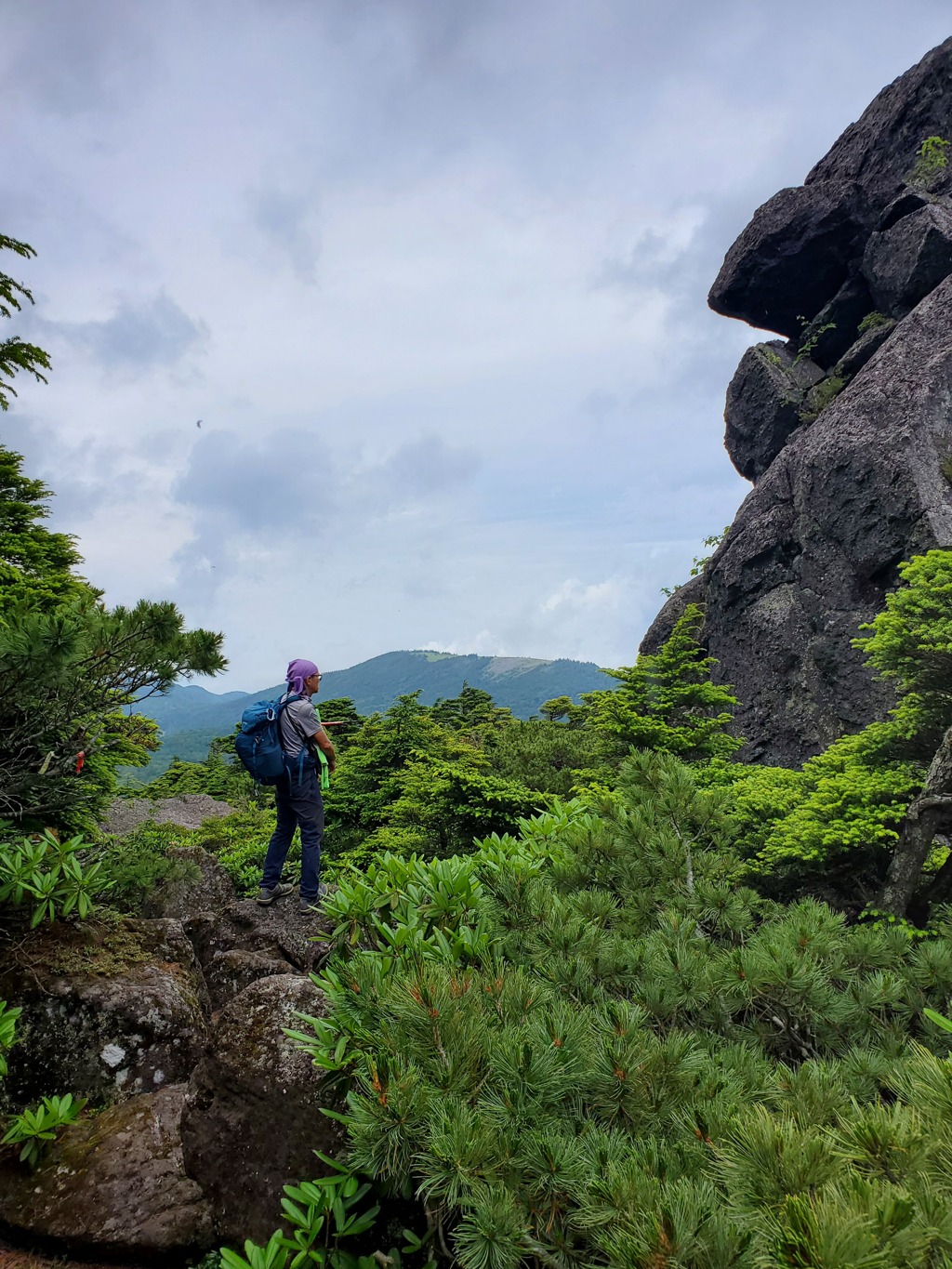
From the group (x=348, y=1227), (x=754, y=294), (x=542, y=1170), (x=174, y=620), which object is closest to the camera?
(x=542, y=1170)

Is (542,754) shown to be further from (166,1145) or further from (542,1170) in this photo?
(542,1170)

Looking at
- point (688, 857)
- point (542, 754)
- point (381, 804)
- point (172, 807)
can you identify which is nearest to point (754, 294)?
point (542, 754)

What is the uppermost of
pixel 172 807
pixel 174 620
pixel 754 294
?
pixel 754 294

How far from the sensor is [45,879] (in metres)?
3.77

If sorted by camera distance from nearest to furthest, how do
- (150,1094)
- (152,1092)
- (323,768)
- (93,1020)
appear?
(150,1094) → (152,1092) → (93,1020) → (323,768)

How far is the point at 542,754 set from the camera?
1364 cm

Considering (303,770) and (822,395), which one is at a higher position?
(822,395)

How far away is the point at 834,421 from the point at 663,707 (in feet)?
41.2

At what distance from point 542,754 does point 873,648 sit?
25.4 ft

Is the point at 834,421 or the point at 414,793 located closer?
the point at 414,793

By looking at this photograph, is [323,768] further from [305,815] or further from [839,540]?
[839,540]

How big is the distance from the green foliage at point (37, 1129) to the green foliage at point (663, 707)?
967 cm

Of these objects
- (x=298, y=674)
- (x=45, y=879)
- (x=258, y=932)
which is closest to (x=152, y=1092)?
(x=45, y=879)

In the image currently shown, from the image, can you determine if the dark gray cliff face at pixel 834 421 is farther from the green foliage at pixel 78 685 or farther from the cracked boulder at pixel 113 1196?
the cracked boulder at pixel 113 1196
